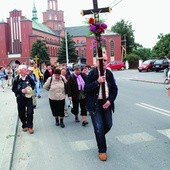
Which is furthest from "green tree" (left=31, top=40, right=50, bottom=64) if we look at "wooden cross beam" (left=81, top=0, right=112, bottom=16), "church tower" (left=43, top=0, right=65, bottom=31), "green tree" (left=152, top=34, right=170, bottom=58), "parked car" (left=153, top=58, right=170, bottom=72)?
"wooden cross beam" (left=81, top=0, right=112, bottom=16)

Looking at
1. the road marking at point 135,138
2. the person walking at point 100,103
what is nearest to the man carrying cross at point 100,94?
the person walking at point 100,103

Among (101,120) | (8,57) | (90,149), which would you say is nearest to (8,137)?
(90,149)

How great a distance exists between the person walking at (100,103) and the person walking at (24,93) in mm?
3062

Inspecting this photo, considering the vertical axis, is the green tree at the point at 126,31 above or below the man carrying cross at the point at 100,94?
above

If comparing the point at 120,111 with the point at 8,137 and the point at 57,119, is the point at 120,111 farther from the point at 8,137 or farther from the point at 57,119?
the point at 8,137

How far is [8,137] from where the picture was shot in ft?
27.0

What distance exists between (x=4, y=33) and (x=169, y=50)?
50.8 meters

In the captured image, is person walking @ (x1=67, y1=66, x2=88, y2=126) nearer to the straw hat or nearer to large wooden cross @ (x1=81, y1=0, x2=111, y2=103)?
the straw hat

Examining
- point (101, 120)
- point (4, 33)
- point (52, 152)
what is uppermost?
→ point (4, 33)

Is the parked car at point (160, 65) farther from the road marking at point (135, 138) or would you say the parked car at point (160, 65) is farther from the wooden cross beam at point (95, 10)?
the wooden cross beam at point (95, 10)

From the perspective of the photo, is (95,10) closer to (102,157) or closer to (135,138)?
(102,157)

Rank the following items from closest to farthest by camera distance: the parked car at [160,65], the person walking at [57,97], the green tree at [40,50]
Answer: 1. the person walking at [57,97]
2. the parked car at [160,65]
3. the green tree at [40,50]

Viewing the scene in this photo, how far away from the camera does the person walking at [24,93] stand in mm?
9055

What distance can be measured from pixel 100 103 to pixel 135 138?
180 cm
